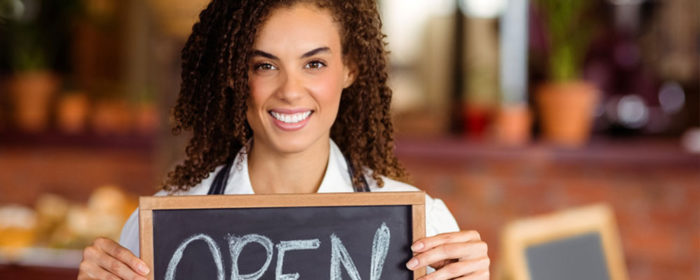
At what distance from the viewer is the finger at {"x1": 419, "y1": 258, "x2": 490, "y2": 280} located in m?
1.09

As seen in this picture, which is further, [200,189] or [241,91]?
[200,189]

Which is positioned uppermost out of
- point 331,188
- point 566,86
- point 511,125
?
point 566,86

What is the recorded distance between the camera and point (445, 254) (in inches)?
42.8

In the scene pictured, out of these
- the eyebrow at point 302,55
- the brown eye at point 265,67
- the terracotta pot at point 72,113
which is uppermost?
the terracotta pot at point 72,113

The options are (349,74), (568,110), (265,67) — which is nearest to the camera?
(265,67)

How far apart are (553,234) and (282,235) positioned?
3.45 ft

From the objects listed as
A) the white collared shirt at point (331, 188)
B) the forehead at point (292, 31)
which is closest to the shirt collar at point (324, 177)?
the white collared shirt at point (331, 188)

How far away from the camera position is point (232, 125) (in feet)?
4.11

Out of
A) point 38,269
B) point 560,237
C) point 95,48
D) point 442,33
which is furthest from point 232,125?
point 442,33

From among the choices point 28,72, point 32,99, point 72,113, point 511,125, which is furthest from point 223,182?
point 28,72

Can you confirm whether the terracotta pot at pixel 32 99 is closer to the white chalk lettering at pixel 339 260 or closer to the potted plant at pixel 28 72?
the potted plant at pixel 28 72

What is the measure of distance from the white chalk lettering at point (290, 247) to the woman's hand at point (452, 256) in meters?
0.15

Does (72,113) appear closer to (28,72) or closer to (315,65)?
(28,72)

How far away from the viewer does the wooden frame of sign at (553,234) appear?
183 centimetres
